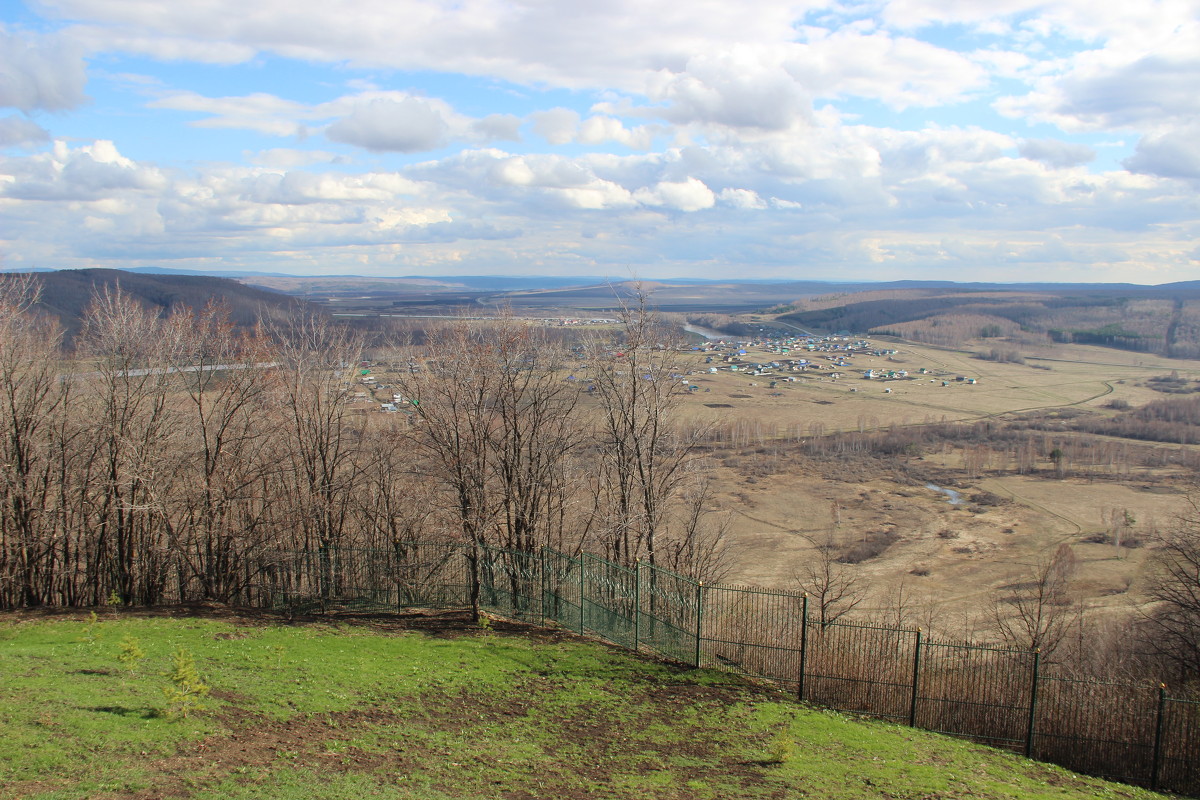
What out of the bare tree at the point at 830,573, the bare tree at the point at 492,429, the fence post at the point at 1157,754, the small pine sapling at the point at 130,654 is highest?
the bare tree at the point at 492,429

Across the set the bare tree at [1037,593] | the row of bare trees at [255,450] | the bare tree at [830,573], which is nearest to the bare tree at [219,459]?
the row of bare trees at [255,450]

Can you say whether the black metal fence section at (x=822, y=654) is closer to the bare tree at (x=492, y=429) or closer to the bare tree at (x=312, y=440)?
the bare tree at (x=492, y=429)

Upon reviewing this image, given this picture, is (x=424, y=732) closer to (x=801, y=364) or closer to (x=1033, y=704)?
(x=1033, y=704)

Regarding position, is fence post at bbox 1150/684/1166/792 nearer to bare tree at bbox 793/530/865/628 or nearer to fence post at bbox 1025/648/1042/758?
fence post at bbox 1025/648/1042/758

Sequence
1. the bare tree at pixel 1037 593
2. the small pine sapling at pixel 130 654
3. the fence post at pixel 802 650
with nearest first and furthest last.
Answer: the small pine sapling at pixel 130 654, the fence post at pixel 802 650, the bare tree at pixel 1037 593

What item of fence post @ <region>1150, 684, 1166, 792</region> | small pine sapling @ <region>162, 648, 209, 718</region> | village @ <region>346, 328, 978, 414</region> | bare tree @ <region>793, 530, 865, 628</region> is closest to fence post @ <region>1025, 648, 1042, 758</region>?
fence post @ <region>1150, 684, 1166, 792</region>

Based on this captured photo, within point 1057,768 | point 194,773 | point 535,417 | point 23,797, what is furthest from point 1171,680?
point 23,797

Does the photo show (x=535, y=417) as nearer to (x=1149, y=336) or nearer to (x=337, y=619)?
(x=337, y=619)

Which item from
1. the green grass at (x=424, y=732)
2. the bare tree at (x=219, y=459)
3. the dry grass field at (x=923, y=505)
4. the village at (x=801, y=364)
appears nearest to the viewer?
the green grass at (x=424, y=732)
